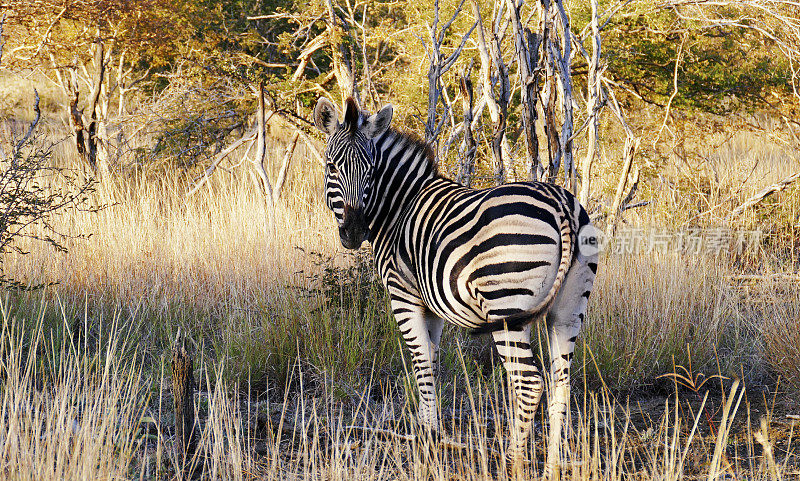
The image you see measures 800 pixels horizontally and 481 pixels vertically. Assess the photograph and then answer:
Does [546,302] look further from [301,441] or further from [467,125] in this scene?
[467,125]

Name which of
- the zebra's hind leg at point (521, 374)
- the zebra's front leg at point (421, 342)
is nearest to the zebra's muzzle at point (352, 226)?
the zebra's front leg at point (421, 342)

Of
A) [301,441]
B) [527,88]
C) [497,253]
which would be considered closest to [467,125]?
[527,88]

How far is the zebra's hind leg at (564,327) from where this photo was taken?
318 centimetres

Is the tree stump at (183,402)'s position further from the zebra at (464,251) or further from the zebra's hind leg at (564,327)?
the zebra's hind leg at (564,327)

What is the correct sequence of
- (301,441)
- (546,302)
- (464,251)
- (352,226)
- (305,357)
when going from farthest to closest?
(305,357) → (352,226) → (301,441) → (464,251) → (546,302)

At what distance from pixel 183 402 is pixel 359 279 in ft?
6.83

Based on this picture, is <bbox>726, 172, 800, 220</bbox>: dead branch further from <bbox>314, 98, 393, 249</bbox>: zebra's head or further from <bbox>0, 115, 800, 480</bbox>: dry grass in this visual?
<bbox>314, 98, 393, 249</bbox>: zebra's head

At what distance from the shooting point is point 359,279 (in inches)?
204

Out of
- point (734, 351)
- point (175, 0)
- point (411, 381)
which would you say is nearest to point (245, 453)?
point (411, 381)

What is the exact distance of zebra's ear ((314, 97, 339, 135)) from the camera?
148 inches

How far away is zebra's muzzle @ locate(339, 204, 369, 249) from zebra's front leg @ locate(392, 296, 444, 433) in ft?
1.20

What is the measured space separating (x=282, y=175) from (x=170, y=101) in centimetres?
206

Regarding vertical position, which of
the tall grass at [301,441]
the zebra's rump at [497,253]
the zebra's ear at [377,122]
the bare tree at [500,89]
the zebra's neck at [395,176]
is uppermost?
the bare tree at [500,89]

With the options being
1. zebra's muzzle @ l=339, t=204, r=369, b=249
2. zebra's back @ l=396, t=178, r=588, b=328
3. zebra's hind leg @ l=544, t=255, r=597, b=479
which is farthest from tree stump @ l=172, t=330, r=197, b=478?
zebra's hind leg @ l=544, t=255, r=597, b=479
